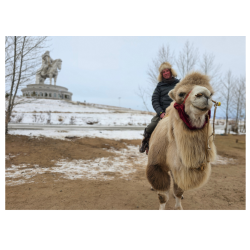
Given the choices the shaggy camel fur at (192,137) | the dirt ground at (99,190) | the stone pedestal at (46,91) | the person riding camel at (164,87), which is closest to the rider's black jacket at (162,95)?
the person riding camel at (164,87)

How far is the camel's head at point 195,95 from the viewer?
64.1 inches

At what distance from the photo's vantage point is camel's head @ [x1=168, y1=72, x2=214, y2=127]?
163cm

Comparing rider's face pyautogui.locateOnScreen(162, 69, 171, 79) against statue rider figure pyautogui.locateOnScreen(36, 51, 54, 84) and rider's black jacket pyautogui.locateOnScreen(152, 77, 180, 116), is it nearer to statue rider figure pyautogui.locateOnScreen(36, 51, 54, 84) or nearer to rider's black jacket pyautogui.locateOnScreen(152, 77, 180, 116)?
rider's black jacket pyautogui.locateOnScreen(152, 77, 180, 116)

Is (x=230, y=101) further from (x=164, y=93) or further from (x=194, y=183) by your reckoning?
(x=194, y=183)

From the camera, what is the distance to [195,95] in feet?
5.41

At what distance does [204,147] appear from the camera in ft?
6.28

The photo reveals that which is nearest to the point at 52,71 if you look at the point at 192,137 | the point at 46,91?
the point at 46,91

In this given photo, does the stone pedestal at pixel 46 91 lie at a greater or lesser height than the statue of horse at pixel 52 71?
lesser

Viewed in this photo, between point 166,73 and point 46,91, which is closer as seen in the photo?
point 166,73

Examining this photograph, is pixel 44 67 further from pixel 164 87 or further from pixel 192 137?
pixel 192 137

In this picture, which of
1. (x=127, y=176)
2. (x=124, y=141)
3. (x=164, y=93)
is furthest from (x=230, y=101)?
(x=164, y=93)

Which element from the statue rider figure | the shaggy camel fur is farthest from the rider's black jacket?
the statue rider figure

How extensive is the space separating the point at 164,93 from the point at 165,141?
1.19 m

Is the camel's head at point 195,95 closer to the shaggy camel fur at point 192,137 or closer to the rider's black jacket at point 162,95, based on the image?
the shaggy camel fur at point 192,137
